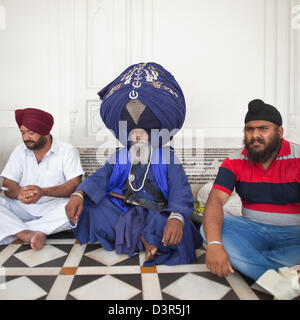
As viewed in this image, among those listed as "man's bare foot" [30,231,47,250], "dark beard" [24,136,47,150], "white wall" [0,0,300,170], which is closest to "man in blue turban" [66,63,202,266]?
"man's bare foot" [30,231,47,250]

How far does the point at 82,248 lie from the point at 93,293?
622mm

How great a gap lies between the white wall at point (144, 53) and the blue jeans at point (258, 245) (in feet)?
6.28

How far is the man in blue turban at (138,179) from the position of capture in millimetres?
1745

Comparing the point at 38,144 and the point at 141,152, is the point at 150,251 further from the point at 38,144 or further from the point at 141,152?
the point at 38,144

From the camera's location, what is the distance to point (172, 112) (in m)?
1.85

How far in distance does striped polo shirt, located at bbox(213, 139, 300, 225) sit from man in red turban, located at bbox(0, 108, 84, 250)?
1210 mm

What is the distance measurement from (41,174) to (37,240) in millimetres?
575

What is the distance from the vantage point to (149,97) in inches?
70.5

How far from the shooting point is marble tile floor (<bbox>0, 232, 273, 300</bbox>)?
1.29m

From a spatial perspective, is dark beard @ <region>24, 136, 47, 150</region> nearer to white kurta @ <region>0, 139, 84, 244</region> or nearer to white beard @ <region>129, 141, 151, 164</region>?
white kurta @ <region>0, 139, 84, 244</region>

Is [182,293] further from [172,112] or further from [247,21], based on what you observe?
[247,21]

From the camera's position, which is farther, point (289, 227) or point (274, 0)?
point (274, 0)

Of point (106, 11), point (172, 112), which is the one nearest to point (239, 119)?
point (172, 112)

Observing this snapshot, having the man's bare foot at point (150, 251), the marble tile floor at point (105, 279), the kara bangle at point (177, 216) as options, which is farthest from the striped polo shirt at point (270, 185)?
the man's bare foot at point (150, 251)
